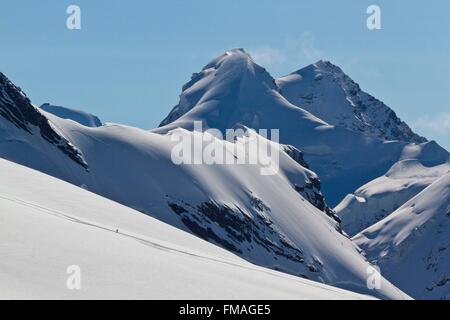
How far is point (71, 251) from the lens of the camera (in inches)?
1218

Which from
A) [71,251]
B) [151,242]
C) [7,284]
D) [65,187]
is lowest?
[7,284]
